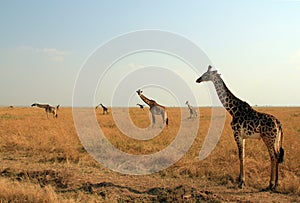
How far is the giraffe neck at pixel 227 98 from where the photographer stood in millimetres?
9008

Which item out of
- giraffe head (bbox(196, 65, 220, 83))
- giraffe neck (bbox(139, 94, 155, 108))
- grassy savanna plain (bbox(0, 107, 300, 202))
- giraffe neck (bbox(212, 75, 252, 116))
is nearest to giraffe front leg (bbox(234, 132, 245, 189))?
grassy savanna plain (bbox(0, 107, 300, 202))

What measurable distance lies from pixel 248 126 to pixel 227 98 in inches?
49.4

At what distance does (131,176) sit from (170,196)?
7.73 feet

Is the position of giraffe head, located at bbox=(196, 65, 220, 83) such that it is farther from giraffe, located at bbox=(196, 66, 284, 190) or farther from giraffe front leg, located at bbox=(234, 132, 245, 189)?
giraffe front leg, located at bbox=(234, 132, 245, 189)

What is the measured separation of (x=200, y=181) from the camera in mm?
8844

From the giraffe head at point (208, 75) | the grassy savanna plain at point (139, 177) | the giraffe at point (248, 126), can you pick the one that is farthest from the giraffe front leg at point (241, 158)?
the giraffe head at point (208, 75)

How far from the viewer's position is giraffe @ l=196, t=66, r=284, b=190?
789cm

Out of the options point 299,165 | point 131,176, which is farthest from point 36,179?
point 299,165

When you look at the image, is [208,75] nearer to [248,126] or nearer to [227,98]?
[227,98]

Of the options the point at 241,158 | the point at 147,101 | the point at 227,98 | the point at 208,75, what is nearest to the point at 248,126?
the point at 241,158

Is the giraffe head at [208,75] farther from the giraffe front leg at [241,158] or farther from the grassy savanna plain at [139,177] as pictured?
the grassy savanna plain at [139,177]

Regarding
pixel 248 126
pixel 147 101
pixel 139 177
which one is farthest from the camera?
pixel 147 101

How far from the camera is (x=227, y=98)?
30.5 feet

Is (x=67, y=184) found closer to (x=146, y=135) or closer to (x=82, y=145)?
(x=82, y=145)
